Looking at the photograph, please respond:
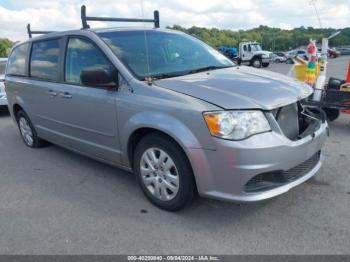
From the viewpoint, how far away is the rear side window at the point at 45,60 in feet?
14.1

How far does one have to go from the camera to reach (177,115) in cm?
285

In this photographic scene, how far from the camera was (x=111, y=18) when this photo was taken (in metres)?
4.74

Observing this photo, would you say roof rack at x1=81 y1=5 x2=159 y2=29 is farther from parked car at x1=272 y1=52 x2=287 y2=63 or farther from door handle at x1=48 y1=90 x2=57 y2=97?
parked car at x1=272 y1=52 x2=287 y2=63

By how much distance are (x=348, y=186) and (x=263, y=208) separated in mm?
1094

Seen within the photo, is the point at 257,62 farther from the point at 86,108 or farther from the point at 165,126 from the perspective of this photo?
the point at 165,126

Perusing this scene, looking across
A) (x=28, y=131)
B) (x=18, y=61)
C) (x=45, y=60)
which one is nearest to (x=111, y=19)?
(x=45, y=60)

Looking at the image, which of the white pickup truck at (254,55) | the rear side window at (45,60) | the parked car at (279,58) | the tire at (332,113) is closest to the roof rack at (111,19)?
the rear side window at (45,60)

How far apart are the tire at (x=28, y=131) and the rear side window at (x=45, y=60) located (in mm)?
847

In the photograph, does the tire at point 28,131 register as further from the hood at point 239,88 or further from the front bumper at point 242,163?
the front bumper at point 242,163

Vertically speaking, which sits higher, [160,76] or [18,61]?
[18,61]

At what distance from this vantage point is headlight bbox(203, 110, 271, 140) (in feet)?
8.68

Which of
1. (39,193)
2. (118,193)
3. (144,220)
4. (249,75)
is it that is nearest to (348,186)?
(249,75)

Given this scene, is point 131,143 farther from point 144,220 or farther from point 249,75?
point 249,75

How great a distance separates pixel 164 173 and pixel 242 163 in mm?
809
